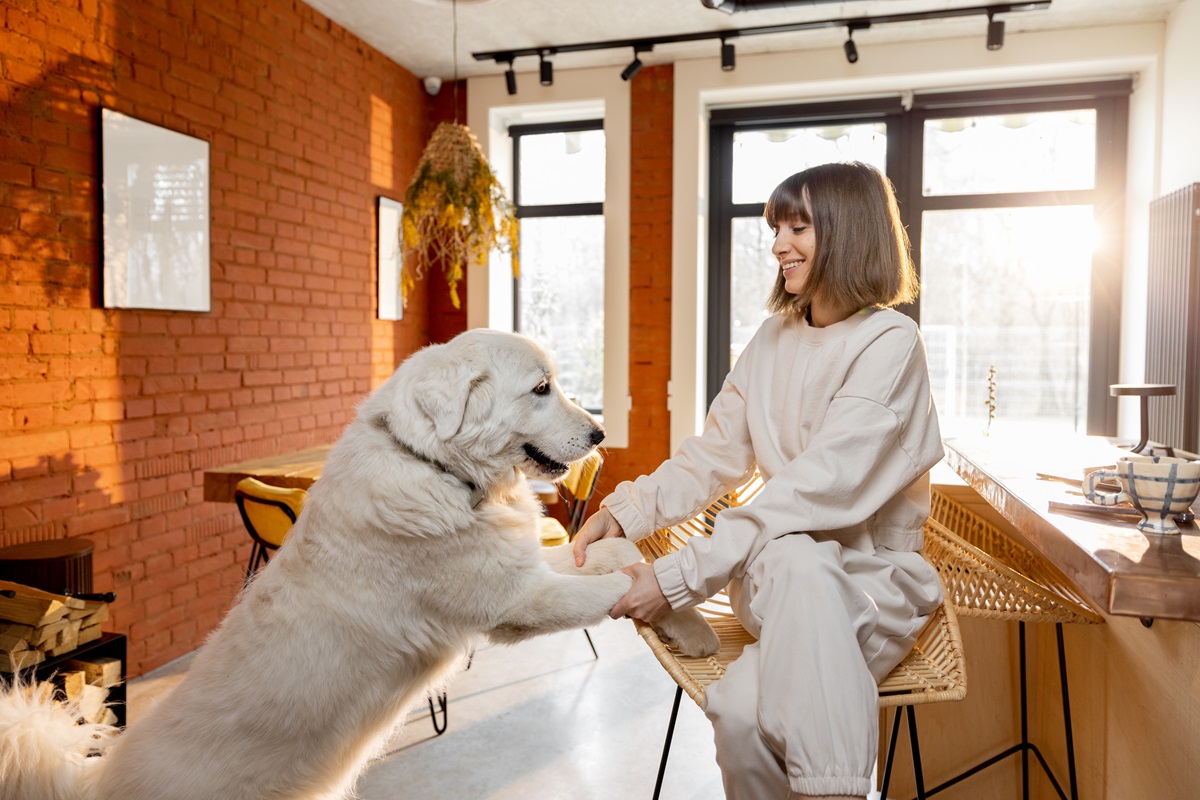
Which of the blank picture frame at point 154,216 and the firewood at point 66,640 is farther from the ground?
the blank picture frame at point 154,216

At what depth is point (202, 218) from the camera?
3.62 metres

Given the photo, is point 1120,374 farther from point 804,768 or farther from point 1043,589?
point 804,768

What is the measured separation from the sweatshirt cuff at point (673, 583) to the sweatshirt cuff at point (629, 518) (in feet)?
1.00

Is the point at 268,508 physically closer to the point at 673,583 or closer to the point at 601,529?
the point at 601,529

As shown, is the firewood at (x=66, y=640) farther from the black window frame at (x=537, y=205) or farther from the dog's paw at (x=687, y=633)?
the black window frame at (x=537, y=205)

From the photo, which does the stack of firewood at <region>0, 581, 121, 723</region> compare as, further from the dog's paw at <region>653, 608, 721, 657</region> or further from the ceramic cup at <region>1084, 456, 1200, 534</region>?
the ceramic cup at <region>1084, 456, 1200, 534</region>

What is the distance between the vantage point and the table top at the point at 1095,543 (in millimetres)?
1130

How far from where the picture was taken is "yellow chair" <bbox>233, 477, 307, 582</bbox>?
8.74ft

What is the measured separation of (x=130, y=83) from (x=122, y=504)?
1685mm

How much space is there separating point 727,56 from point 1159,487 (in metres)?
4.09

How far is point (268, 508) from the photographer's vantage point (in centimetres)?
277

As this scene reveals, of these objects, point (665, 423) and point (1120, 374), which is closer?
point (1120, 374)

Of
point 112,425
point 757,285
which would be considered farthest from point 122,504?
point 757,285

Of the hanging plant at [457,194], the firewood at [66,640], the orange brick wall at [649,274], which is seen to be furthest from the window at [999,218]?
the firewood at [66,640]
